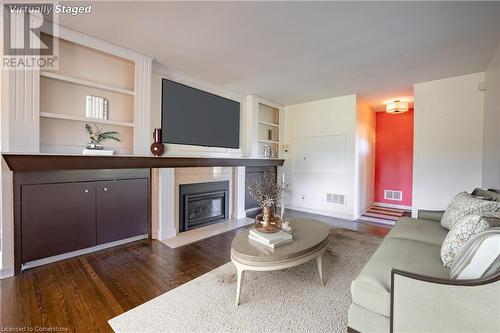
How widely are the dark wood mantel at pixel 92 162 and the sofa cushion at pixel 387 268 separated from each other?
260cm

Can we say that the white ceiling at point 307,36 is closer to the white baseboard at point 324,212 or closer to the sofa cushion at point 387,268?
the sofa cushion at point 387,268

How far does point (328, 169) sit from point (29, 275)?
4.84m

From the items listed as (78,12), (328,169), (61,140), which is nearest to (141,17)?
(78,12)

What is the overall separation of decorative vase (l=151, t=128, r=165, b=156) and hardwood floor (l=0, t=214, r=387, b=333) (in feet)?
4.15

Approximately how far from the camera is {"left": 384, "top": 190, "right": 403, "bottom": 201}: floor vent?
18.1ft

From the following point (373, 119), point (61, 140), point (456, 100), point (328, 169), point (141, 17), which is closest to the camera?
point (141, 17)

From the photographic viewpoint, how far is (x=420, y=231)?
218 centimetres

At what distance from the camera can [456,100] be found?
3.47 m

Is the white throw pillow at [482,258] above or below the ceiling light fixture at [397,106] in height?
below

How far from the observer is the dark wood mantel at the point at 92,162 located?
6.68 feet

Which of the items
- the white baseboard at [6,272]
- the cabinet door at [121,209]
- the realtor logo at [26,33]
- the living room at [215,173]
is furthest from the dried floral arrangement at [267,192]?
the realtor logo at [26,33]

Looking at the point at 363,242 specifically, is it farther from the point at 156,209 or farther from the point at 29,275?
the point at 29,275

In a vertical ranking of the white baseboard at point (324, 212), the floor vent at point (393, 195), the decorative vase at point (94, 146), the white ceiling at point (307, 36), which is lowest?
the white baseboard at point (324, 212)

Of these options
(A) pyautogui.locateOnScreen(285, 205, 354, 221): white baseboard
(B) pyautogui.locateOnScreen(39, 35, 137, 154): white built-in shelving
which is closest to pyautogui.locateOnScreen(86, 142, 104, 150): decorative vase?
(B) pyautogui.locateOnScreen(39, 35, 137, 154): white built-in shelving
